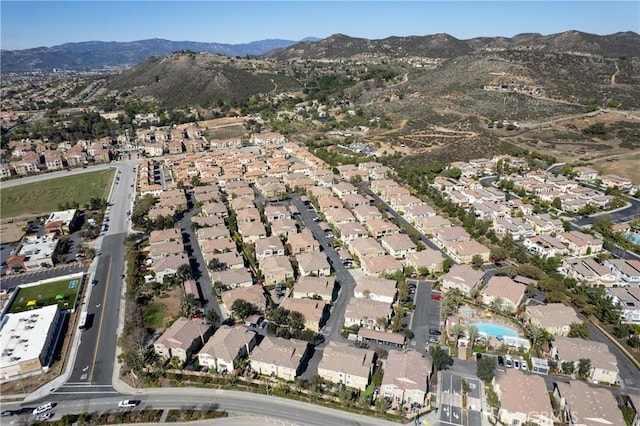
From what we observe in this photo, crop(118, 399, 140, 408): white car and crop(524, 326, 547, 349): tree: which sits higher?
crop(524, 326, 547, 349): tree

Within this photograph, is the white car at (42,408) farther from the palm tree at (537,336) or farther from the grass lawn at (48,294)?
the palm tree at (537,336)

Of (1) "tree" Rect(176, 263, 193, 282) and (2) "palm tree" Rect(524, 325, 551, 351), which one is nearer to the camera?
(2) "palm tree" Rect(524, 325, 551, 351)

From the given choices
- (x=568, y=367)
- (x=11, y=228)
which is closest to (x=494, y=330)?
(x=568, y=367)

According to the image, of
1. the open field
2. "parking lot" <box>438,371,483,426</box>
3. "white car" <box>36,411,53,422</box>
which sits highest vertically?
the open field

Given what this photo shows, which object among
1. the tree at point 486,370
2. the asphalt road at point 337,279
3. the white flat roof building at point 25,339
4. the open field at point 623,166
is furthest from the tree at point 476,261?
the open field at point 623,166

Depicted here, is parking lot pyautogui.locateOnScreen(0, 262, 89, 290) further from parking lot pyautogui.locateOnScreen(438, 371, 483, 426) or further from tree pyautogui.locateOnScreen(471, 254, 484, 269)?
tree pyautogui.locateOnScreen(471, 254, 484, 269)

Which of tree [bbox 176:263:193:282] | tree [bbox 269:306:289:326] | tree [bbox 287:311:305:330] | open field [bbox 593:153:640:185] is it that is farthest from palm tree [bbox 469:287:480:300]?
open field [bbox 593:153:640:185]

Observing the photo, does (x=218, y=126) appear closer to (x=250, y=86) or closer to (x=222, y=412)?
(x=250, y=86)

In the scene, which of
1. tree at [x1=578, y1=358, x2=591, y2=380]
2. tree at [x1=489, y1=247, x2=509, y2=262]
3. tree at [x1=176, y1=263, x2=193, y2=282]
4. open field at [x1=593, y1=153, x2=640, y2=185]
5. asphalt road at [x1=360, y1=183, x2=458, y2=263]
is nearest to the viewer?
tree at [x1=578, y1=358, x2=591, y2=380]
